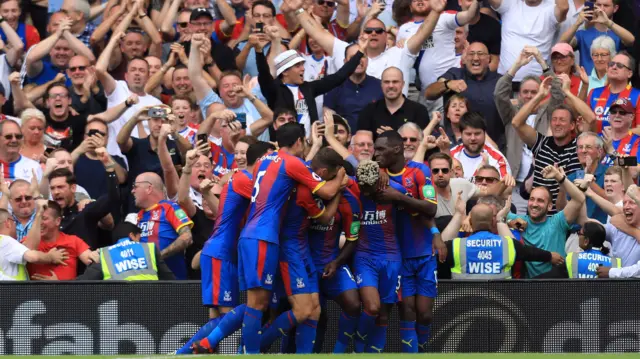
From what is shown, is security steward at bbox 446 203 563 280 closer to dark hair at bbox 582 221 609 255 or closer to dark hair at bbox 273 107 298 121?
dark hair at bbox 582 221 609 255

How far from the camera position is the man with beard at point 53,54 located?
16.8 metres

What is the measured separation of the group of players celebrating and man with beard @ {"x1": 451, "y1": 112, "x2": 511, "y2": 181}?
8.74 ft

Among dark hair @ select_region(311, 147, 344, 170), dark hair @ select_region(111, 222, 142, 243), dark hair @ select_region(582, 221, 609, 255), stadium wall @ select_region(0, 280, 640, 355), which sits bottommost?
stadium wall @ select_region(0, 280, 640, 355)

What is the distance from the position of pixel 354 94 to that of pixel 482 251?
4.01 metres

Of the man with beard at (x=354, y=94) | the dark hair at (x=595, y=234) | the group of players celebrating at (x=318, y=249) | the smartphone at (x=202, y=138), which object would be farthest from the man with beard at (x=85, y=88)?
the dark hair at (x=595, y=234)

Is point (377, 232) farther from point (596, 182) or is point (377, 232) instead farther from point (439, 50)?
point (439, 50)

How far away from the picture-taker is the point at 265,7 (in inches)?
667

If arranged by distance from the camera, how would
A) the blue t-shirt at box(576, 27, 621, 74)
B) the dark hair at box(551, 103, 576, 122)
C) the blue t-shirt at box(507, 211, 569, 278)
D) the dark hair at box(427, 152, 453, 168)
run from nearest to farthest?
the blue t-shirt at box(507, 211, 569, 278)
the dark hair at box(427, 152, 453, 168)
the dark hair at box(551, 103, 576, 122)
the blue t-shirt at box(576, 27, 621, 74)

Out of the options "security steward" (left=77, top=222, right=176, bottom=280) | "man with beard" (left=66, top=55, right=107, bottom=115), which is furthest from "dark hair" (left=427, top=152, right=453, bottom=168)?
"man with beard" (left=66, top=55, right=107, bottom=115)

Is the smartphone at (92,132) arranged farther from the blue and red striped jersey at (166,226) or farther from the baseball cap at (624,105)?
the baseball cap at (624,105)

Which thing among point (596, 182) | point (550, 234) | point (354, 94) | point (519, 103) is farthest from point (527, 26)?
point (550, 234)

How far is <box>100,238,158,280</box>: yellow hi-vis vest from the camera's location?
12648 mm

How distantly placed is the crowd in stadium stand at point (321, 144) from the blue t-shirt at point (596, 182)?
2 cm

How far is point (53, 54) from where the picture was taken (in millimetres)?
17156
